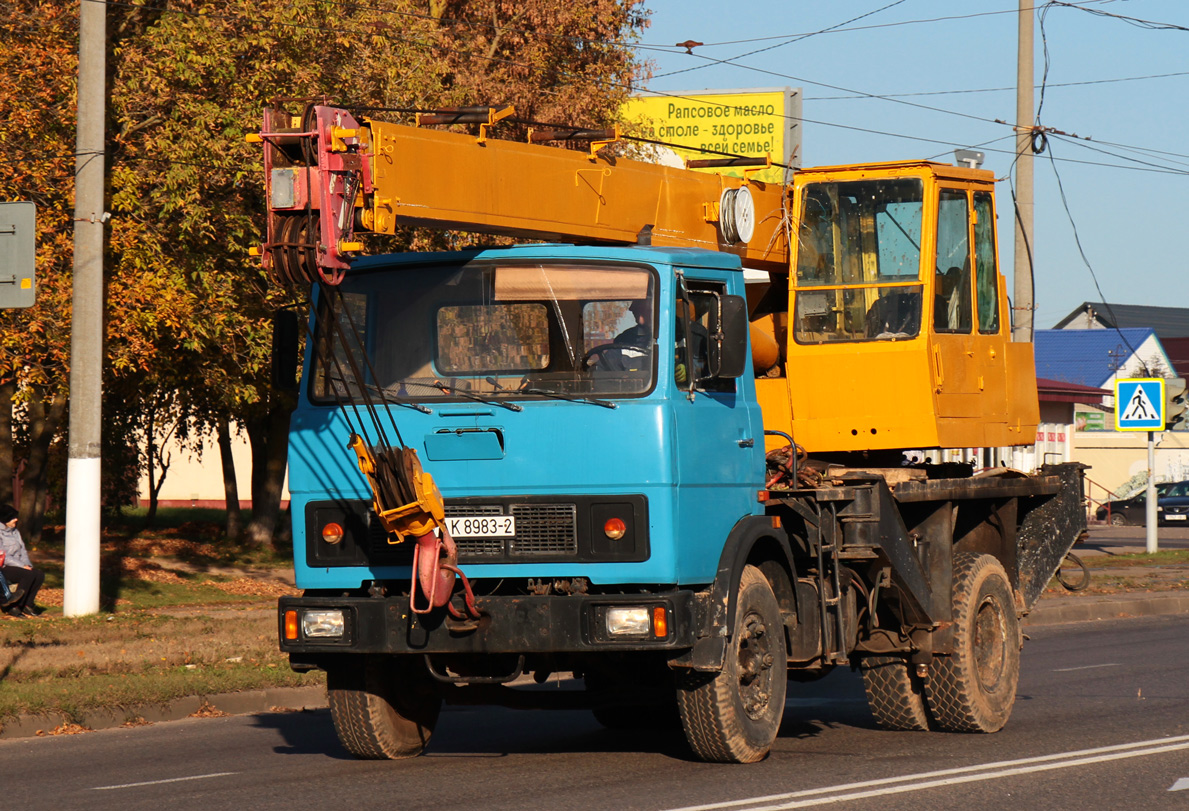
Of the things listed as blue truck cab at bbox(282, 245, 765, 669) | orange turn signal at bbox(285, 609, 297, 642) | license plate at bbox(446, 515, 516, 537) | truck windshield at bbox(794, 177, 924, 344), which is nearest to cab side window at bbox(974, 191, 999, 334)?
truck windshield at bbox(794, 177, 924, 344)

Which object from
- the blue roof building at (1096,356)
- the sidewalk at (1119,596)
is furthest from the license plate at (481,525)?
the blue roof building at (1096,356)

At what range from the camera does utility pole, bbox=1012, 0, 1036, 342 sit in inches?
850

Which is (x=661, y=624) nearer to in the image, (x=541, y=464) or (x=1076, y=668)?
(x=541, y=464)

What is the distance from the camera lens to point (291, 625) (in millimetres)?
8156

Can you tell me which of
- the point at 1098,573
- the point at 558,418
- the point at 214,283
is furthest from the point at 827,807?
the point at 1098,573

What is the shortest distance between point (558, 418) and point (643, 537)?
71 centimetres

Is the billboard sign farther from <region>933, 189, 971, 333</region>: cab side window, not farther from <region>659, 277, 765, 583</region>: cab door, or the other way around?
<region>659, 277, 765, 583</region>: cab door

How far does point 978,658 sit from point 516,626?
399 centimetres

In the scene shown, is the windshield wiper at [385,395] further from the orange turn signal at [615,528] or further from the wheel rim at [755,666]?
the wheel rim at [755,666]

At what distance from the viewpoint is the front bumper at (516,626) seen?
763cm

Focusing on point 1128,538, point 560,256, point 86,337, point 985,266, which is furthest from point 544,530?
point 1128,538

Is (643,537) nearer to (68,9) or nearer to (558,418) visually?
(558,418)

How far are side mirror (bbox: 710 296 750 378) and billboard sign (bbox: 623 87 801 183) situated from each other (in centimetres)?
2532

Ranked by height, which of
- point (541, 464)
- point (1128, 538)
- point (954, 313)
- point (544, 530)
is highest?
point (954, 313)
